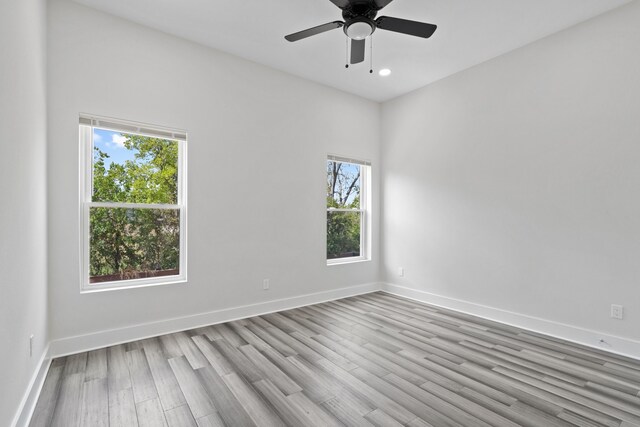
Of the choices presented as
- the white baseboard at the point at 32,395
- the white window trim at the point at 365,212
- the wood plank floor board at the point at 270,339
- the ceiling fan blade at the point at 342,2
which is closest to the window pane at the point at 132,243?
the white baseboard at the point at 32,395

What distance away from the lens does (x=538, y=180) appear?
333cm

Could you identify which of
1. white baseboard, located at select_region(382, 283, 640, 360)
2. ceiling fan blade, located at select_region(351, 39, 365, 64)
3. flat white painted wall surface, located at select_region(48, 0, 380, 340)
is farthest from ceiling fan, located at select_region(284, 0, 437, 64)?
white baseboard, located at select_region(382, 283, 640, 360)

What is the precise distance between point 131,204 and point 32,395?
5.40 feet

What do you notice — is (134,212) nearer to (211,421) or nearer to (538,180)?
(211,421)

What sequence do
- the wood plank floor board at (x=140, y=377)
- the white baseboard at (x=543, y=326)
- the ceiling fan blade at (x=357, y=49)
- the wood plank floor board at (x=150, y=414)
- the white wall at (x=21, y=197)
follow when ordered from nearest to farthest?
the white wall at (x=21, y=197) < the wood plank floor board at (x=150, y=414) < the wood plank floor board at (x=140, y=377) < the ceiling fan blade at (x=357, y=49) < the white baseboard at (x=543, y=326)

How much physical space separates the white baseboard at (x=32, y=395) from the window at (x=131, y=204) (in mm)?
670

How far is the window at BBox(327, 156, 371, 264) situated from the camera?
4.71 metres

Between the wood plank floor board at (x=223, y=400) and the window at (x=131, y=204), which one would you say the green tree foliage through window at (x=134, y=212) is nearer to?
the window at (x=131, y=204)

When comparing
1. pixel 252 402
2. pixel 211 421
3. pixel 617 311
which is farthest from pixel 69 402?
pixel 617 311

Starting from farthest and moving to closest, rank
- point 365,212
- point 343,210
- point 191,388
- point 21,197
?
point 365,212 < point 343,210 < point 191,388 < point 21,197

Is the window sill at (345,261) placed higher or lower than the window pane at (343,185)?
lower

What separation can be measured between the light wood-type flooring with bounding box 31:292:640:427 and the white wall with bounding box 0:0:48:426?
1.50ft

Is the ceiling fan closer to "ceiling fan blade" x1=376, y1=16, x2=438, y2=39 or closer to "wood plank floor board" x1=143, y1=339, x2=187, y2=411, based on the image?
"ceiling fan blade" x1=376, y1=16, x2=438, y2=39

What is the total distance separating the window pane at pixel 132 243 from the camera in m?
2.94
